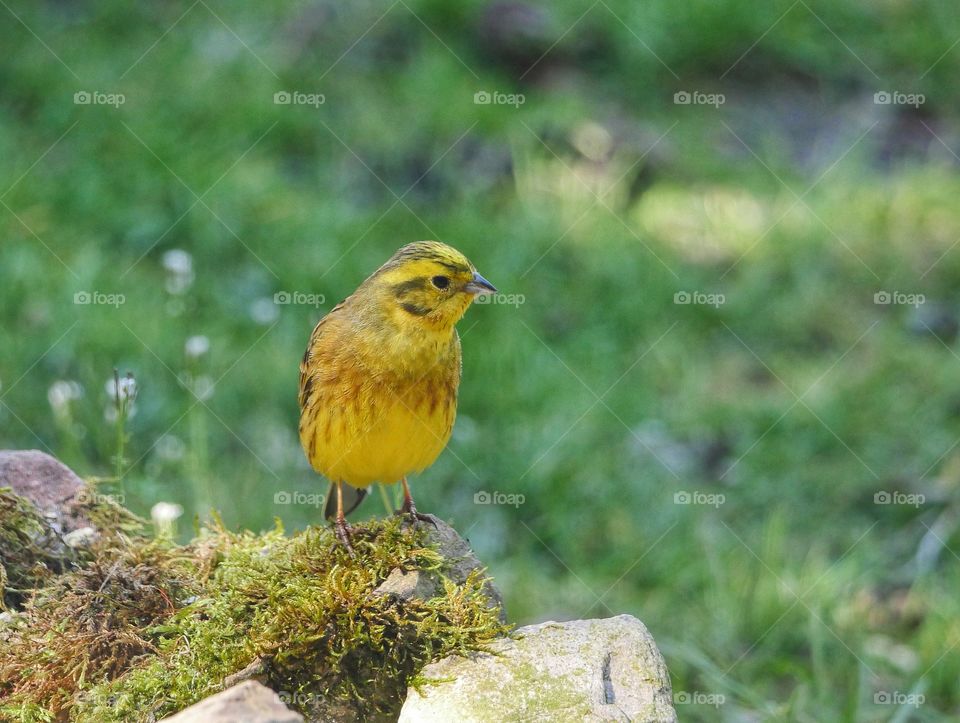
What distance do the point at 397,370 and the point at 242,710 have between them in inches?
62.1

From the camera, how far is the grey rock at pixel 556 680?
300 centimetres

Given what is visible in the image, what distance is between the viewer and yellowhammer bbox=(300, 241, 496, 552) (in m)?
3.95

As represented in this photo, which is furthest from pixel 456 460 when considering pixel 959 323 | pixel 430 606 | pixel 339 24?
pixel 339 24

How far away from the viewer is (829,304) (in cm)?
753

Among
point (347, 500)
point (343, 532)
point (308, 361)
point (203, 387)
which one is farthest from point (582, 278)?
point (343, 532)

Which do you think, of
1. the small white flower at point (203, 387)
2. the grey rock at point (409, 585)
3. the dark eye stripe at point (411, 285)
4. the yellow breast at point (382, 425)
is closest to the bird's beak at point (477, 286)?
the dark eye stripe at point (411, 285)

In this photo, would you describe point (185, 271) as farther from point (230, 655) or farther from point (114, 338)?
point (230, 655)

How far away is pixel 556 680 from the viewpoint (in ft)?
10.1

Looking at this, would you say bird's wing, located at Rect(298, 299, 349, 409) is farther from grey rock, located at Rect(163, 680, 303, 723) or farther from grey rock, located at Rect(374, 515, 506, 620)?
grey rock, located at Rect(163, 680, 303, 723)

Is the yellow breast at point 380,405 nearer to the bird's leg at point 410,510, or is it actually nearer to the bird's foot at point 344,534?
the bird's leg at point 410,510

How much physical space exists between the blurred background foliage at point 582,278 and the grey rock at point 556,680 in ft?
5.11

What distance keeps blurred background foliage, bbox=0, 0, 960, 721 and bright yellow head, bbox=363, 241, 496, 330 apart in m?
1.12

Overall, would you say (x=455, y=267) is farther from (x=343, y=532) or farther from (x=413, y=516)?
(x=343, y=532)

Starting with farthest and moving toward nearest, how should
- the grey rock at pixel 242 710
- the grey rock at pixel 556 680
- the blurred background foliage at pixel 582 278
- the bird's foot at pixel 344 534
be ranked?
the blurred background foliage at pixel 582 278 → the bird's foot at pixel 344 534 → the grey rock at pixel 556 680 → the grey rock at pixel 242 710
